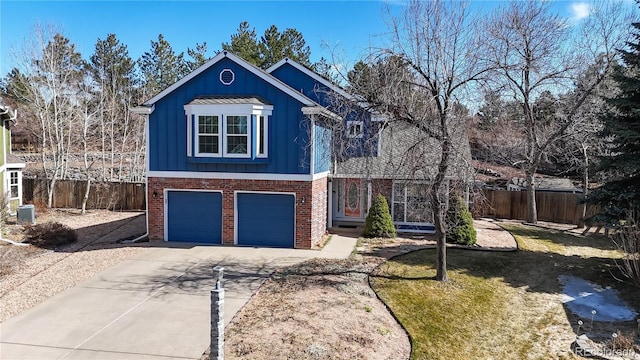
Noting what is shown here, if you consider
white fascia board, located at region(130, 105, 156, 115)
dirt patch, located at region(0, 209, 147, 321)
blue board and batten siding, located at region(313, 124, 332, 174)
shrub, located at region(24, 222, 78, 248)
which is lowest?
dirt patch, located at region(0, 209, 147, 321)

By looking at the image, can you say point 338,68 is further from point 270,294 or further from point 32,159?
point 32,159

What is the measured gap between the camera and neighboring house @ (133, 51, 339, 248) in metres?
13.4

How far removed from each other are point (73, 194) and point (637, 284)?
79.7ft

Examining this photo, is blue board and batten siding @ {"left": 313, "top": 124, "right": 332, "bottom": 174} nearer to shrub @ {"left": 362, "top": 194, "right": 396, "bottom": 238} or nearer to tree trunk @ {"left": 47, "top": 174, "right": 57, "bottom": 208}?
shrub @ {"left": 362, "top": 194, "right": 396, "bottom": 238}

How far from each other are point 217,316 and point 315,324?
7.90 ft

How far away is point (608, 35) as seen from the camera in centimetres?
1795

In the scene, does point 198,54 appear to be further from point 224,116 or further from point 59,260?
point 59,260

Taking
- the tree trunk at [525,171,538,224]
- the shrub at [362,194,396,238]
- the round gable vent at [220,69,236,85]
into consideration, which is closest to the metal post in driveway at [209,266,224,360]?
the round gable vent at [220,69,236,85]

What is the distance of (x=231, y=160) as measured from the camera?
13453 millimetres

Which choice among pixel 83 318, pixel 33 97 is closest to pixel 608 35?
pixel 83 318

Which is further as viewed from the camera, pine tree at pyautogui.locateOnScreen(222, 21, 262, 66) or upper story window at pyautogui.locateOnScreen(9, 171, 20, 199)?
pine tree at pyautogui.locateOnScreen(222, 21, 262, 66)

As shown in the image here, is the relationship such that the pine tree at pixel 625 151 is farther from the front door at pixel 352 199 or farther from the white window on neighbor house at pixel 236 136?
the white window on neighbor house at pixel 236 136

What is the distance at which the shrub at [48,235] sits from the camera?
1386 centimetres

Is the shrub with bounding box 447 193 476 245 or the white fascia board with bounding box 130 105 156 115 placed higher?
the white fascia board with bounding box 130 105 156 115
